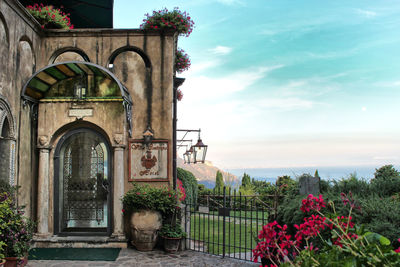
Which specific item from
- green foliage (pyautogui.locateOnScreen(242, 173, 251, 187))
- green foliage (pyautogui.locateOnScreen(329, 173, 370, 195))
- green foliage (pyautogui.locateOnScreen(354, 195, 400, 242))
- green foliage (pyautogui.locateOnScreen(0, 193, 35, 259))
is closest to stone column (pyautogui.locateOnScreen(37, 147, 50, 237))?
green foliage (pyautogui.locateOnScreen(0, 193, 35, 259))

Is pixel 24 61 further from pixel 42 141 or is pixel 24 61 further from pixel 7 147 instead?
pixel 7 147

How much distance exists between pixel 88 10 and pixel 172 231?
295 inches

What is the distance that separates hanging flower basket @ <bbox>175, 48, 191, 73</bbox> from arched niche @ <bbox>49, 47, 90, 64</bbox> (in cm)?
279

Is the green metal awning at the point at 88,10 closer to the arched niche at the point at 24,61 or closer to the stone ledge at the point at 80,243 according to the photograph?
the arched niche at the point at 24,61

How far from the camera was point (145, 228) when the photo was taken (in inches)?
296

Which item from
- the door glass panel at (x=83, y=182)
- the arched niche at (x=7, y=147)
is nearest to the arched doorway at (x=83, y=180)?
the door glass panel at (x=83, y=182)

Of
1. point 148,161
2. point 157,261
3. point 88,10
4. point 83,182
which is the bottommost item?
point 157,261

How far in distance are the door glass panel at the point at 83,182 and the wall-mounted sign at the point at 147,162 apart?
803mm

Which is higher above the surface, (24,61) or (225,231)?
(24,61)

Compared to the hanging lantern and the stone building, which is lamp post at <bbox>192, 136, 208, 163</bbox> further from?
the stone building

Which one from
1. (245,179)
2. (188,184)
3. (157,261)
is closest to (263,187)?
(245,179)


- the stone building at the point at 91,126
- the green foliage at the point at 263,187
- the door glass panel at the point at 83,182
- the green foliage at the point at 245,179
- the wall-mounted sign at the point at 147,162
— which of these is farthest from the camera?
the green foliage at the point at 245,179

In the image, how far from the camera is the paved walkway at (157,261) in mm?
6586

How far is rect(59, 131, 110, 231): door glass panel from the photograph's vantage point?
27.9 ft
